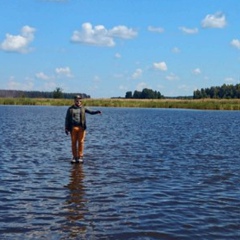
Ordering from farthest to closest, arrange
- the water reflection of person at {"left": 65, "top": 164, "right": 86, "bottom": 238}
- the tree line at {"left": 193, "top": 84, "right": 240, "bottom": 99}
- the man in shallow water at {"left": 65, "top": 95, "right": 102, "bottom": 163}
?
the tree line at {"left": 193, "top": 84, "right": 240, "bottom": 99} < the man in shallow water at {"left": 65, "top": 95, "right": 102, "bottom": 163} < the water reflection of person at {"left": 65, "top": 164, "right": 86, "bottom": 238}

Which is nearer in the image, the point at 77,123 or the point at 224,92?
the point at 77,123

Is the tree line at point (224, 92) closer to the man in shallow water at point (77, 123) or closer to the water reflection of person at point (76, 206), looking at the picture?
the man in shallow water at point (77, 123)

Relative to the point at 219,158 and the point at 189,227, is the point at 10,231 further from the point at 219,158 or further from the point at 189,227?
the point at 219,158

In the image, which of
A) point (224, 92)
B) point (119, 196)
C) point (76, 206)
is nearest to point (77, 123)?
point (119, 196)

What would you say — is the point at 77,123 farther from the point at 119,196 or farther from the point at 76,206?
the point at 76,206

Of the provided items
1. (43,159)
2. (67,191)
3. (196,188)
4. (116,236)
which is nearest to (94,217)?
(116,236)

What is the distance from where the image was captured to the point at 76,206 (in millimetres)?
10359

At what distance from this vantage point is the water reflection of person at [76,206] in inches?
342

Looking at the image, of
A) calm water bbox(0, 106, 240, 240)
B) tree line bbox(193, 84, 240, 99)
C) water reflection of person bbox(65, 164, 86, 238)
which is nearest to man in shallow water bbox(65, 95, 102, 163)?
calm water bbox(0, 106, 240, 240)

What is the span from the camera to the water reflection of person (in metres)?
8.68

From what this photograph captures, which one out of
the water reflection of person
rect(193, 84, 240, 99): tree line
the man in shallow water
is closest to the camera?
the water reflection of person

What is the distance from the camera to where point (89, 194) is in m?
11.6

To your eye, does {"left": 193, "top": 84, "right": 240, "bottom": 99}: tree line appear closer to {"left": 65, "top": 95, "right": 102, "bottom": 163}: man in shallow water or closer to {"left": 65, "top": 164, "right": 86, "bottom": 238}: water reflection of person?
{"left": 65, "top": 95, "right": 102, "bottom": 163}: man in shallow water

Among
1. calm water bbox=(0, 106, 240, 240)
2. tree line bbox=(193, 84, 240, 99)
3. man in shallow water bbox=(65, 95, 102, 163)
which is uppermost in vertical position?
tree line bbox=(193, 84, 240, 99)
